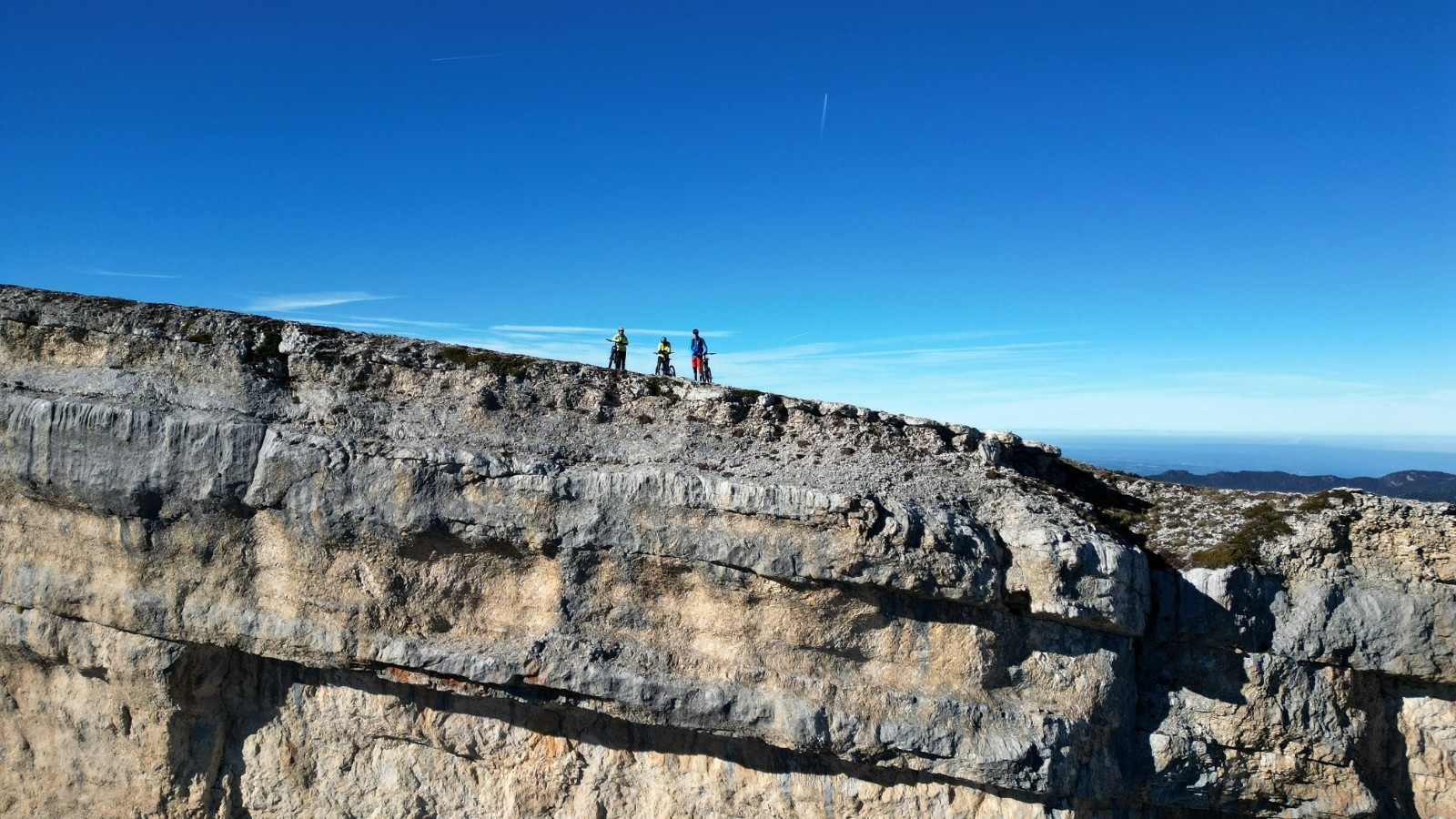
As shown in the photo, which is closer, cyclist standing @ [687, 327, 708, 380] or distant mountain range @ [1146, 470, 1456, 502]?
cyclist standing @ [687, 327, 708, 380]

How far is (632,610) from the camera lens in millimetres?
17344

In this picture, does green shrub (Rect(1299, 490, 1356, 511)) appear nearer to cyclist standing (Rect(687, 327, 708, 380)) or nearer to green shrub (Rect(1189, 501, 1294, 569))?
green shrub (Rect(1189, 501, 1294, 569))

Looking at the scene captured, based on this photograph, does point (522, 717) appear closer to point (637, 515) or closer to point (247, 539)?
point (637, 515)

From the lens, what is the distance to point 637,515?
55.1ft

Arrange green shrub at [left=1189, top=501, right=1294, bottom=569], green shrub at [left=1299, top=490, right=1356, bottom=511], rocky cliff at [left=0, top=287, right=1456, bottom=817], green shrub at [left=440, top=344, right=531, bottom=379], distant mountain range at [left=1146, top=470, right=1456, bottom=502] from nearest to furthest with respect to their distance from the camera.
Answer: rocky cliff at [left=0, top=287, right=1456, bottom=817], green shrub at [left=1189, top=501, right=1294, bottom=569], green shrub at [left=1299, top=490, right=1356, bottom=511], green shrub at [left=440, top=344, right=531, bottom=379], distant mountain range at [left=1146, top=470, right=1456, bottom=502]

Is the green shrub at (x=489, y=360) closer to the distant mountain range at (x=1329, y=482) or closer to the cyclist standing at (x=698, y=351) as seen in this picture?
the cyclist standing at (x=698, y=351)

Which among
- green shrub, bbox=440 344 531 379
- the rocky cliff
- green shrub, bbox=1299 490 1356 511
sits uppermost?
green shrub, bbox=440 344 531 379

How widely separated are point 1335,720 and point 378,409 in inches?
967

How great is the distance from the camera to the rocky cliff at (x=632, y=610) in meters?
16.5

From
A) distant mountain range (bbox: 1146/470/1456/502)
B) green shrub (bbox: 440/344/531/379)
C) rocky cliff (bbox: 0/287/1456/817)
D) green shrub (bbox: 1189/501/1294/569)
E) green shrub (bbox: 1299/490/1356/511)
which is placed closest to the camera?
rocky cliff (bbox: 0/287/1456/817)

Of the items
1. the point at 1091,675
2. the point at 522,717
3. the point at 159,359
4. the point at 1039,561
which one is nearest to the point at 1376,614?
the point at 1091,675

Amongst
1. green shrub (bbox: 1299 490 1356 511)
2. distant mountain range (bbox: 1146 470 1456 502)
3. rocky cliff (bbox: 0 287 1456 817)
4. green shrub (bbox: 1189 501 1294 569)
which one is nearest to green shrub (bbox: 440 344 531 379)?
rocky cliff (bbox: 0 287 1456 817)

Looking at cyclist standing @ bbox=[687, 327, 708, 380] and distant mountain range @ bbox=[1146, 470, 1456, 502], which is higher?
cyclist standing @ bbox=[687, 327, 708, 380]

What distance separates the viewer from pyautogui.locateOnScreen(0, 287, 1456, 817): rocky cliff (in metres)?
16.5
